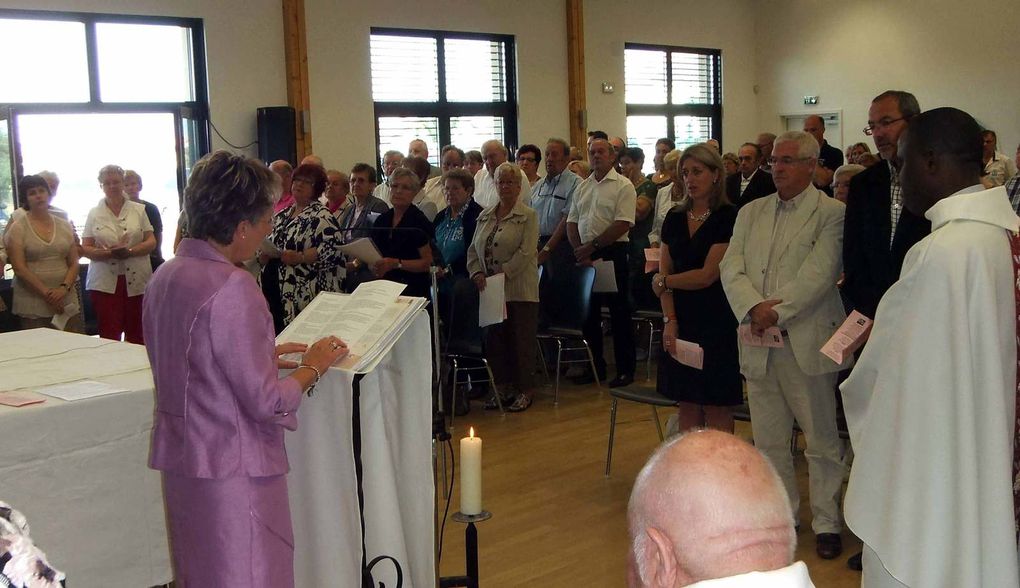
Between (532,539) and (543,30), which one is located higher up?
(543,30)

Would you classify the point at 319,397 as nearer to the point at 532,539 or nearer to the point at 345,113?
the point at 532,539

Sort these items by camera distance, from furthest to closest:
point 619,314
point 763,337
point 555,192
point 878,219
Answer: point 555,192 < point 619,314 < point 763,337 < point 878,219

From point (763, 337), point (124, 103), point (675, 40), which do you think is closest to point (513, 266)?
point (763, 337)

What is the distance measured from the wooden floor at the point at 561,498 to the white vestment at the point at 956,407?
1112 millimetres

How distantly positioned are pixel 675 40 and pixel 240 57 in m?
6.19

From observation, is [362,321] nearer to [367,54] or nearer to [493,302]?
[493,302]

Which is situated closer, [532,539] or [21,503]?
[21,503]

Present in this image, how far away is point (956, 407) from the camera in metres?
2.59

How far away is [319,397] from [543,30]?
9.91 m

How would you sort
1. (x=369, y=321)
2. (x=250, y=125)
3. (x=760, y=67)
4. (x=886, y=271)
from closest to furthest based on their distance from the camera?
(x=369, y=321) → (x=886, y=271) → (x=250, y=125) → (x=760, y=67)

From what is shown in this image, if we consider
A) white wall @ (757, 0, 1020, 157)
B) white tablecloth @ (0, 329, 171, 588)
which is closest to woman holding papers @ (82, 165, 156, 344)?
white tablecloth @ (0, 329, 171, 588)

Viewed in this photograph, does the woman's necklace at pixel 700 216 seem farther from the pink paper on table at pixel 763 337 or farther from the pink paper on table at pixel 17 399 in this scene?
the pink paper on table at pixel 17 399

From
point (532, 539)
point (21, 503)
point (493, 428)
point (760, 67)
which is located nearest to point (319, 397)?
point (21, 503)

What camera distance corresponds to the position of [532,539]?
4.13 m
